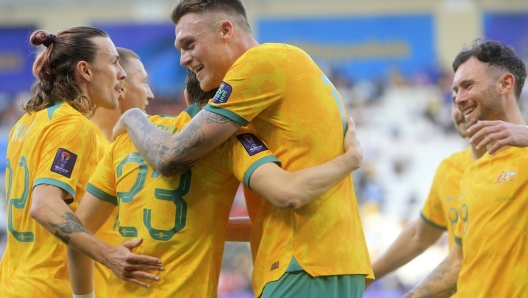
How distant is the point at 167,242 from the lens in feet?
11.8

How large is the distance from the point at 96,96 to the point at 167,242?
131 centimetres

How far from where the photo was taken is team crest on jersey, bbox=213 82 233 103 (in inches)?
137

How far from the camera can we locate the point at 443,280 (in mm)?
4871

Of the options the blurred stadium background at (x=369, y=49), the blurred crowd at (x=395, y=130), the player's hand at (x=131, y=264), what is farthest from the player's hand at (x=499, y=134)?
the blurred stadium background at (x=369, y=49)

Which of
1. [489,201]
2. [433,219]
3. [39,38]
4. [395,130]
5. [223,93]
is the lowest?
[395,130]

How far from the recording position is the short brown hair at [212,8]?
149 inches

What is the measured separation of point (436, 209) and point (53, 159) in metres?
2.92

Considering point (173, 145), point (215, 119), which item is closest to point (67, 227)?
point (173, 145)

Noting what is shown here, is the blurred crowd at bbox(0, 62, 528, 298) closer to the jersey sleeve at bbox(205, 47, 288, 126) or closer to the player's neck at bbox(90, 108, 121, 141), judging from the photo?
the player's neck at bbox(90, 108, 121, 141)

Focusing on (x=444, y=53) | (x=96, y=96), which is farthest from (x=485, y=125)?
(x=444, y=53)

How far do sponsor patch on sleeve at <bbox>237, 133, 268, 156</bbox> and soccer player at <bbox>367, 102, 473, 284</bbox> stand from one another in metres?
2.37

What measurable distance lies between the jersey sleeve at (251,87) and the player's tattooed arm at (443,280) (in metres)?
2.02

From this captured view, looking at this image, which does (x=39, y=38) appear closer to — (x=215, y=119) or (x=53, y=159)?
(x=53, y=159)

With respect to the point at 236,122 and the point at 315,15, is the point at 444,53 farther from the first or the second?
the point at 236,122
